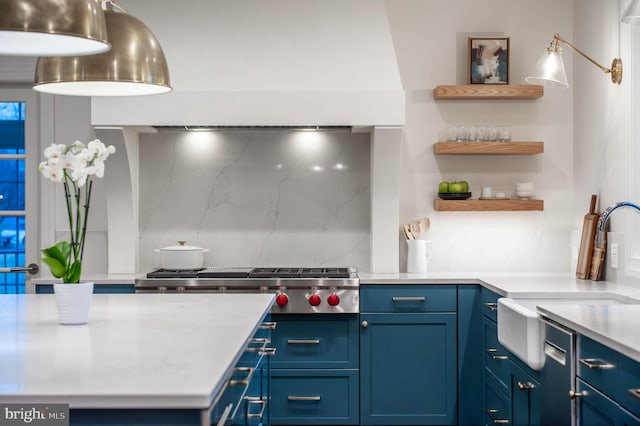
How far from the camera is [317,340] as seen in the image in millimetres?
4164

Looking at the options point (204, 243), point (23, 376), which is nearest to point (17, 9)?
point (23, 376)

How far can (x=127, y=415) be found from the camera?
4.84 ft

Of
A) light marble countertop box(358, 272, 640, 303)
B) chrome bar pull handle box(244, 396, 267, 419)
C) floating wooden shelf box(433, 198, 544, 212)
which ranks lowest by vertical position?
chrome bar pull handle box(244, 396, 267, 419)

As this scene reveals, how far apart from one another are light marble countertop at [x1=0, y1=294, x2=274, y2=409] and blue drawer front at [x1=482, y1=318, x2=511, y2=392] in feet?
4.29

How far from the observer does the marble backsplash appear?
187 inches

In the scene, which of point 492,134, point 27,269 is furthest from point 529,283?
point 27,269

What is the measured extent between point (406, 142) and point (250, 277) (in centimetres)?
137

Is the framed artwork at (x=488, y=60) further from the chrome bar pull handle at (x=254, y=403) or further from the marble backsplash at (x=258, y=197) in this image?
the chrome bar pull handle at (x=254, y=403)

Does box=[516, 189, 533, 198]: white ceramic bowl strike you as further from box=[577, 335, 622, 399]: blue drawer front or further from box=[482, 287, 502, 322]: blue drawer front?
box=[577, 335, 622, 399]: blue drawer front

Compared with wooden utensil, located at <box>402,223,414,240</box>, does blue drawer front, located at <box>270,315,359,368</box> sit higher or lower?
lower

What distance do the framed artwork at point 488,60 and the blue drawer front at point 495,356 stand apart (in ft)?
5.14

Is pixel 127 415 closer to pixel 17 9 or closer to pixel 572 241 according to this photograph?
pixel 17 9

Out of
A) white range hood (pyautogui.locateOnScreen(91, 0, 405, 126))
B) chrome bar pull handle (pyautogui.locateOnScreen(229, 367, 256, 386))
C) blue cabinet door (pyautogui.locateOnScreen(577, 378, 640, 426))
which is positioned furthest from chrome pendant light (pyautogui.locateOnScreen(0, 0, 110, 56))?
white range hood (pyautogui.locateOnScreen(91, 0, 405, 126))

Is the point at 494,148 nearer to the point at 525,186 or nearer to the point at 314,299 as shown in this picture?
the point at 525,186
